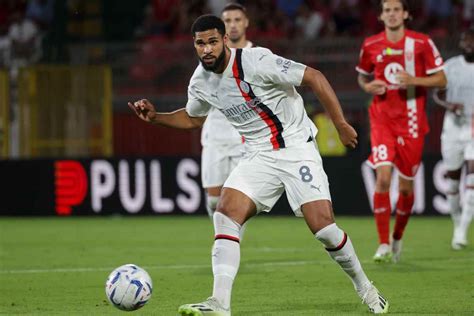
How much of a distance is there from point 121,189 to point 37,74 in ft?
7.97

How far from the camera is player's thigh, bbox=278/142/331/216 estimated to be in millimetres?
7207

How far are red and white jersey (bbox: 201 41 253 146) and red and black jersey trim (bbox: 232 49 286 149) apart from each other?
10.9 ft

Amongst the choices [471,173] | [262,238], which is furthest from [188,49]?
[471,173]

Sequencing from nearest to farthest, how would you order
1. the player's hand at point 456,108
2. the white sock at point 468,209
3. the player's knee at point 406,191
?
1. the player's knee at point 406,191
2. the white sock at point 468,209
3. the player's hand at point 456,108

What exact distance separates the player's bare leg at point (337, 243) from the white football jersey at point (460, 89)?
19.6 ft

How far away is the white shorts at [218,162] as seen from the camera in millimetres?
10695

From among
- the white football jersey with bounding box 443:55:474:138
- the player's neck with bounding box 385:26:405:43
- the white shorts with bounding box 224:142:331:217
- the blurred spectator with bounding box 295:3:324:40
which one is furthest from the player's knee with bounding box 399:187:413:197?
the blurred spectator with bounding box 295:3:324:40

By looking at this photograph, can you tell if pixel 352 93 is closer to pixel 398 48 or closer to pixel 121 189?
pixel 121 189

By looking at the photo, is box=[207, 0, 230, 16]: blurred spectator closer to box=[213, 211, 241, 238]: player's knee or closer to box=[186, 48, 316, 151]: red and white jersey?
box=[186, 48, 316, 151]: red and white jersey

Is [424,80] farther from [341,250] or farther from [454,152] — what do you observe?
[341,250]

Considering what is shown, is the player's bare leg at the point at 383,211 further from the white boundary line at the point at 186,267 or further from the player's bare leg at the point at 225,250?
the player's bare leg at the point at 225,250

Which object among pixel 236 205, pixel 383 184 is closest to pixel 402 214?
pixel 383 184

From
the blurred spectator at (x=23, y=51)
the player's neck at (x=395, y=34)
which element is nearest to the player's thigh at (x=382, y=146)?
the player's neck at (x=395, y=34)

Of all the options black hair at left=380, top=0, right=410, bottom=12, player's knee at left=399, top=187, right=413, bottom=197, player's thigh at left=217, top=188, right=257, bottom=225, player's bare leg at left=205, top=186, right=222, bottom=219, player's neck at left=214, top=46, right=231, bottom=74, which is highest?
black hair at left=380, top=0, right=410, bottom=12
